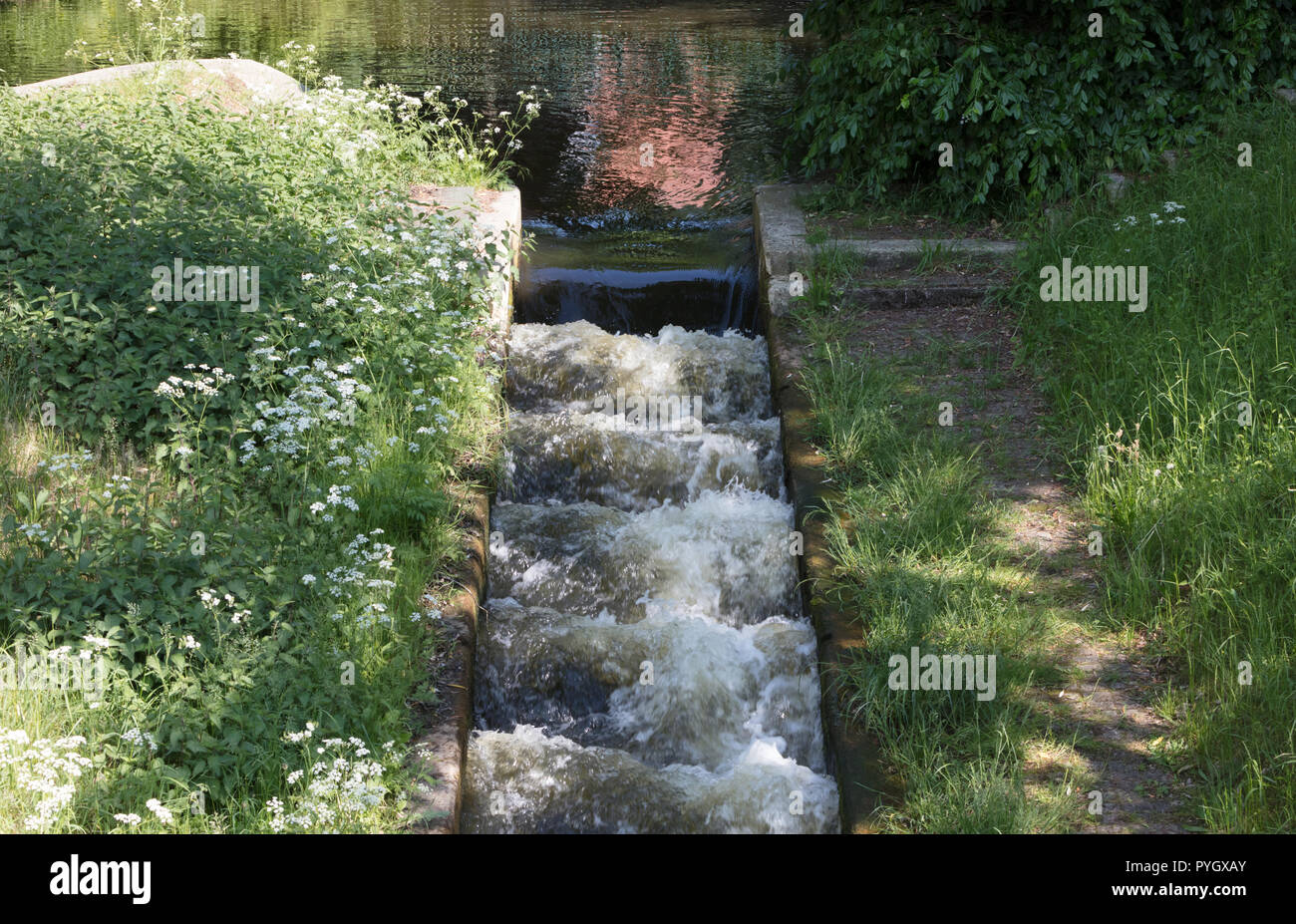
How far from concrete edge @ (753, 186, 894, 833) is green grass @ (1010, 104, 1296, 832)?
1.11m

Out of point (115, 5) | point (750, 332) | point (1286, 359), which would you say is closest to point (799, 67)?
point (750, 332)

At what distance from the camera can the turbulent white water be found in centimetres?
465

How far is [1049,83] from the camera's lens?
801cm

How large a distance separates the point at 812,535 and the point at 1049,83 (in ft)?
14.0

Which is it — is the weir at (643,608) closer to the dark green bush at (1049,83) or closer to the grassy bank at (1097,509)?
the grassy bank at (1097,509)

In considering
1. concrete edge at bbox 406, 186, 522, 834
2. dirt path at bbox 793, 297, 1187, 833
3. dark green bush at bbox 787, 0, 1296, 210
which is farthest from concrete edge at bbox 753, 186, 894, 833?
concrete edge at bbox 406, 186, 522, 834

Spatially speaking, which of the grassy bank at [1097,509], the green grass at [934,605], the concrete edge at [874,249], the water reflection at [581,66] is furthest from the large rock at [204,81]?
the green grass at [934,605]

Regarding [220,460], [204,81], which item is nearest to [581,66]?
[204,81]

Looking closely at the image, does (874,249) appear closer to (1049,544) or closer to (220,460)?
(1049,544)

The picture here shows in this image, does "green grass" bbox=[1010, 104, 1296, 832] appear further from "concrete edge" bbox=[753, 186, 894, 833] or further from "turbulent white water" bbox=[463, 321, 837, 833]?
"turbulent white water" bbox=[463, 321, 837, 833]

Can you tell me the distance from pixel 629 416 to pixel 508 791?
9.46ft

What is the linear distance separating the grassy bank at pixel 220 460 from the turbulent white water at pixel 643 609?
0.46 meters

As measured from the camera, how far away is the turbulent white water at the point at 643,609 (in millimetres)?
4648

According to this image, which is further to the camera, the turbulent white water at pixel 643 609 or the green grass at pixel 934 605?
the turbulent white water at pixel 643 609
